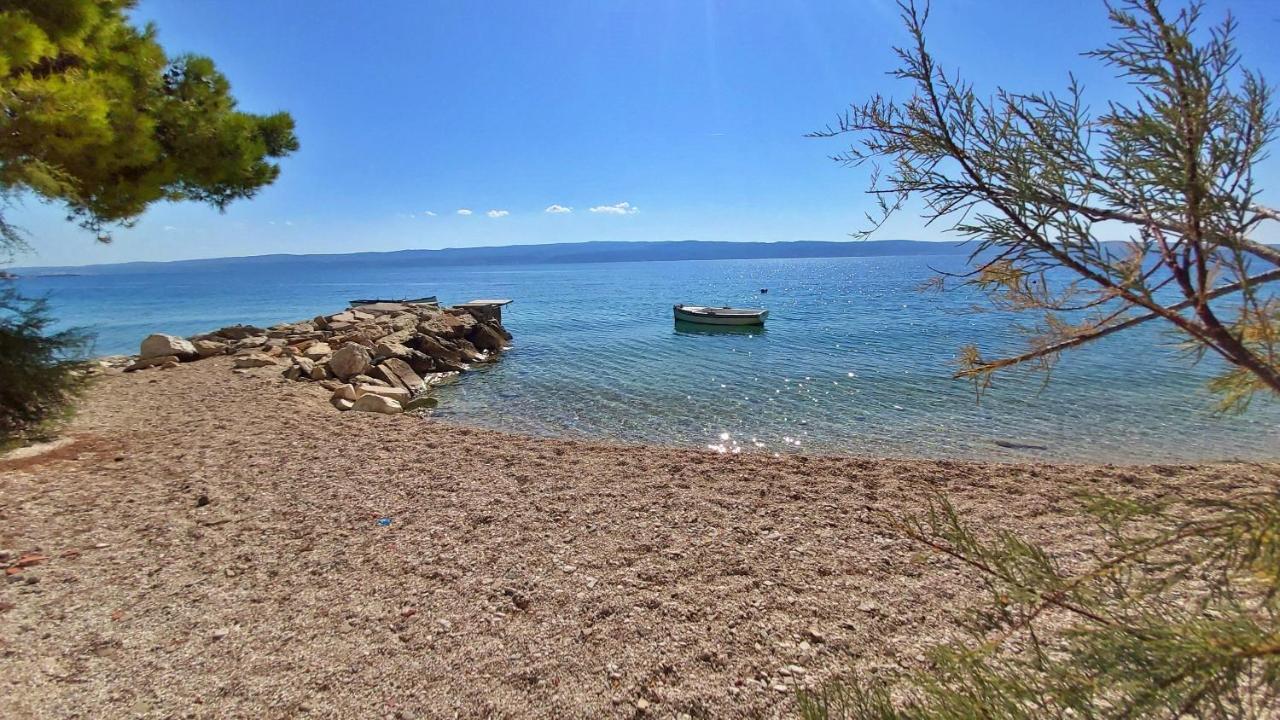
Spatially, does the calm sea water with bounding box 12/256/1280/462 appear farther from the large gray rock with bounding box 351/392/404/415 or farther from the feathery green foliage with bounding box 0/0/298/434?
the feathery green foliage with bounding box 0/0/298/434

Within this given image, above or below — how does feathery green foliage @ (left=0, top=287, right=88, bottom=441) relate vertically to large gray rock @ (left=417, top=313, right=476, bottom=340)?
above

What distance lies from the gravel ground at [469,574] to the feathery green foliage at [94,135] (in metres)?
1.36

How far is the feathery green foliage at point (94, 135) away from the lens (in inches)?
204

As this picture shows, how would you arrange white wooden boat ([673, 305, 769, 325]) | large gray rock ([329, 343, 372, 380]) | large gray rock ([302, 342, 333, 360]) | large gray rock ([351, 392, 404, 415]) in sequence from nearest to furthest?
large gray rock ([351, 392, 404, 415])
large gray rock ([329, 343, 372, 380])
large gray rock ([302, 342, 333, 360])
white wooden boat ([673, 305, 769, 325])

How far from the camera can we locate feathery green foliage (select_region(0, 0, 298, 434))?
5176mm

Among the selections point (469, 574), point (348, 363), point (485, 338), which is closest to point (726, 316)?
point (485, 338)

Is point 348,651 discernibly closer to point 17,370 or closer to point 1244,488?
point 17,370

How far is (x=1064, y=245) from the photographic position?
1396 mm

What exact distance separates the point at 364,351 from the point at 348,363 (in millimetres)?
1002

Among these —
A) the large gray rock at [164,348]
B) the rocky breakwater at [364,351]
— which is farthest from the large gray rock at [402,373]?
the large gray rock at [164,348]

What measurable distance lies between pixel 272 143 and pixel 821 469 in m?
9.33

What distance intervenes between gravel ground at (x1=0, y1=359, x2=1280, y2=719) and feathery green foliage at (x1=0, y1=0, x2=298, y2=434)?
1.36 meters

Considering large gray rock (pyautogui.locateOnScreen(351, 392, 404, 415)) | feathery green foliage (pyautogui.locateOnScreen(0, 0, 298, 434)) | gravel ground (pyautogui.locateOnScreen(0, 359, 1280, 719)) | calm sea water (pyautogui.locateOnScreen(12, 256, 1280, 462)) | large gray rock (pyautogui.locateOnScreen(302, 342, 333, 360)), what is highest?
feathery green foliage (pyautogui.locateOnScreen(0, 0, 298, 434))

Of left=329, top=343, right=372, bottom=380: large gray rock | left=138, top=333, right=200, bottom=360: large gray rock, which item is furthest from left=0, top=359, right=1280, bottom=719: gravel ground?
left=138, top=333, right=200, bottom=360: large gray rock
